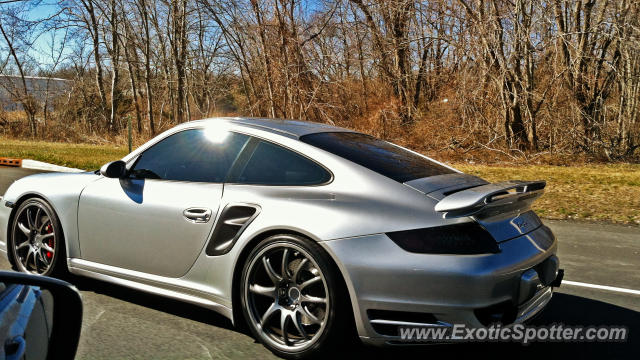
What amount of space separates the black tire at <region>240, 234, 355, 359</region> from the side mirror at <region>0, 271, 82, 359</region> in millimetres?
1583

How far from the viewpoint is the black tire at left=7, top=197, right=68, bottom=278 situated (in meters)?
4.49

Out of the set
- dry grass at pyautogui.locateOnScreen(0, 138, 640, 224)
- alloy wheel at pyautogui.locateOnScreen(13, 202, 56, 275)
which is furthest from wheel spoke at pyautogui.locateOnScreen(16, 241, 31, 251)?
dry grass at pyautogui.locateOnScreen(0, 138, 640, 224)

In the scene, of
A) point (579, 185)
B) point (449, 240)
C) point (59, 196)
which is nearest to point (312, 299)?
point (449, 240)

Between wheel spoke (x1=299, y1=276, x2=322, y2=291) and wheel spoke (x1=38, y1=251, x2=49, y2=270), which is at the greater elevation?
wheel spoke (x1=299, y1=276, x2=322, y2=291)

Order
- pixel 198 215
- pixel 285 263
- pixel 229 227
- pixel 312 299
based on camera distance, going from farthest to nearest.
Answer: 1. pixel 198 215
2. pixel 229 227
3. pixel 285 263
4. pixel 312 299

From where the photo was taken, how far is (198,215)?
148 inches

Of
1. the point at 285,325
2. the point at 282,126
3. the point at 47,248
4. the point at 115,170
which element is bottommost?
the point at 285,325

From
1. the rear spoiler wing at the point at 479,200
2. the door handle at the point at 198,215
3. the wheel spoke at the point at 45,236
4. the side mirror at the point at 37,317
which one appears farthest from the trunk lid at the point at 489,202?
the wheel spoke at the point at 45,236

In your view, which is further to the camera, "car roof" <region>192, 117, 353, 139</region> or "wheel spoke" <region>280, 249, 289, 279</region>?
"car roof" <region>192, 117, 353, 139</region>

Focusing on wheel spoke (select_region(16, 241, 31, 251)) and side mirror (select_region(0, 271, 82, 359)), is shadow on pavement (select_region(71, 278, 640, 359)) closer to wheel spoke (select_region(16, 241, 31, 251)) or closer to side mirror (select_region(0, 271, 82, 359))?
wheel spoke (select_region(16, 241, 31, 251))

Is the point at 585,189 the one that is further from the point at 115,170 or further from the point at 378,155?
the point at 115,170

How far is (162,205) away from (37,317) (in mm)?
2238

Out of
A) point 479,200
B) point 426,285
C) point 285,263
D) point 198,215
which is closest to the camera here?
point 426,285

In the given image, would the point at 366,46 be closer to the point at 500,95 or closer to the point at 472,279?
the point at 500,95
